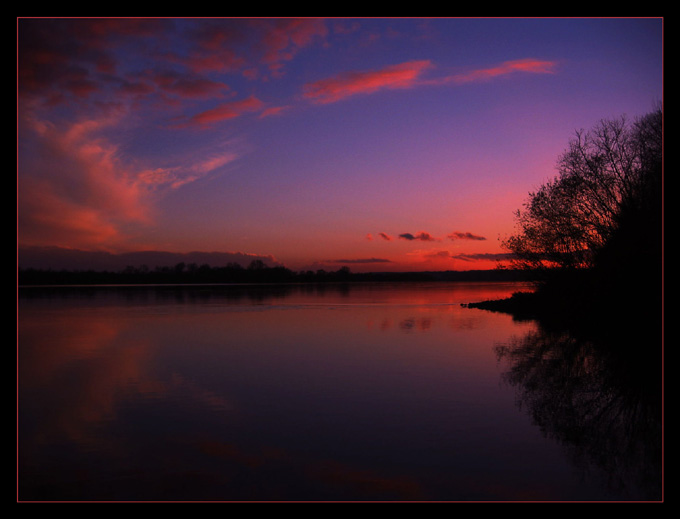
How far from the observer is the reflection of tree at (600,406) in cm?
874

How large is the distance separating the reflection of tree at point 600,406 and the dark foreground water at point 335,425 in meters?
0.05

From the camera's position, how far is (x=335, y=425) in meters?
10.9

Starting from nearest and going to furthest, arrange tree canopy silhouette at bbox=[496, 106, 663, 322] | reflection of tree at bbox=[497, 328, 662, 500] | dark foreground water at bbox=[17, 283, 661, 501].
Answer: dark foreground water at bbox=[17, 283, 661, 501] → reflection of tree at bbox=[497, 328, 662, 500] → tree canopy silhouette at bbox=[496, 106, 663, 322]

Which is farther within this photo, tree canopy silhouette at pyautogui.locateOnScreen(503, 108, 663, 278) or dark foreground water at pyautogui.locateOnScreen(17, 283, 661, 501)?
tree canopy silhouette at pyautogui.locateOnScreen(503, 108, 663, 278)

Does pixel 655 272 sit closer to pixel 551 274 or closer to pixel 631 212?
pixel 631 212

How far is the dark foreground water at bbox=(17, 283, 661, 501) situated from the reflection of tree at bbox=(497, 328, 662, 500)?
0.05m

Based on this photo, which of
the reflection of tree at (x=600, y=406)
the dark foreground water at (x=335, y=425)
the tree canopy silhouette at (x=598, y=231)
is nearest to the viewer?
the dark foreground water at (x=335, y=425)

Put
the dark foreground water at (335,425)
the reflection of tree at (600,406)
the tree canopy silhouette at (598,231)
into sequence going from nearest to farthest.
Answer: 1. the dark foreground water at (335,425)
2. the reflection of tree at (600,406)
3. the tree canopy silhouette at (598,231)

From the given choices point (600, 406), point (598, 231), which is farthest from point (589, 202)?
point (600, 406)

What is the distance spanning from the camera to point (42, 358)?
20219mm

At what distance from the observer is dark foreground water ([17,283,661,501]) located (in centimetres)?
801

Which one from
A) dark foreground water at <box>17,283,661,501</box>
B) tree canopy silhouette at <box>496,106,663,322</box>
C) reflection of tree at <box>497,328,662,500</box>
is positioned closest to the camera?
dark foreground water at <box>17,283,661,501</box>

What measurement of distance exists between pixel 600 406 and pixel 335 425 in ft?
22.1

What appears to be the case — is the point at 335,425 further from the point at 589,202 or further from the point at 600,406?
the point at 589,202
